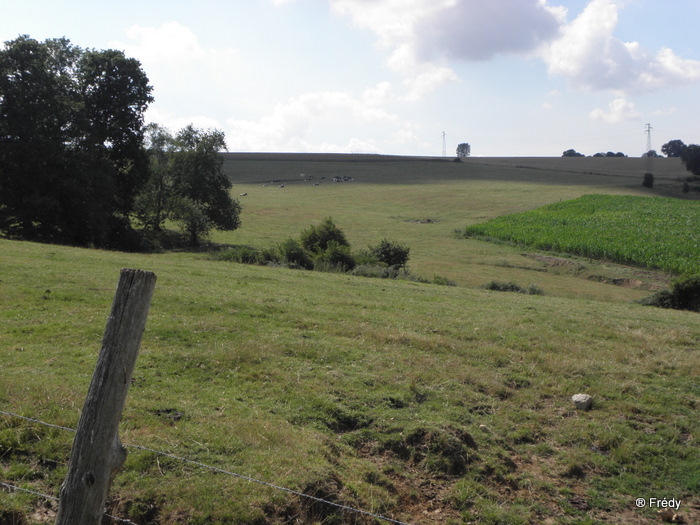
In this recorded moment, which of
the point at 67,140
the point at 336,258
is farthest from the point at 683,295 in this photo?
the point at 67,140

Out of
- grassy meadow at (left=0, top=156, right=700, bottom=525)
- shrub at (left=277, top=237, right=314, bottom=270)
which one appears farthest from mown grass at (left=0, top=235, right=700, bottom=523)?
shrub at (left=277, top=237, right=314, bottom=270)

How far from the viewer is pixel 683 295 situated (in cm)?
2509

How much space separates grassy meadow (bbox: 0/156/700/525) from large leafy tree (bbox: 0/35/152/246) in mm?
19859

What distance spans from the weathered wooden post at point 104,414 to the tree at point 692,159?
129 m

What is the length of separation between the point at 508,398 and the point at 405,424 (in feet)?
7.71

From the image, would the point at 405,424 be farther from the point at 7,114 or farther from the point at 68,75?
the point at 68,75

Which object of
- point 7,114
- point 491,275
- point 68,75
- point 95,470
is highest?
point 68,75

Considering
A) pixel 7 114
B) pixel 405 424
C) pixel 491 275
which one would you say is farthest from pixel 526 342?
pixel 7 114

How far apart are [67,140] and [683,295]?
39453 mm

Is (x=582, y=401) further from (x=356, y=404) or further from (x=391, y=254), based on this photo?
(x=391, y=254)

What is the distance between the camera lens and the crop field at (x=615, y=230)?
152 ft

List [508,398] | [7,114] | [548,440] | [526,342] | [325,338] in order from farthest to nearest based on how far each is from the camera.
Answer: [7,114] → [526,342] → [325,338] → [508,398] → [548,440]

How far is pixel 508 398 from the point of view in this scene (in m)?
8.82

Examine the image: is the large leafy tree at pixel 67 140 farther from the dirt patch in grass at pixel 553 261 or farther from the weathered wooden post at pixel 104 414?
the dirt patch in grass at pixel 553 261
